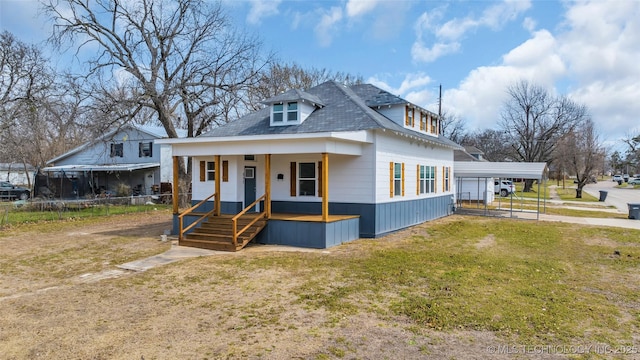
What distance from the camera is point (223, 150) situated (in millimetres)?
13453

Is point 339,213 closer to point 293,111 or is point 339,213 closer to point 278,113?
point 293,111

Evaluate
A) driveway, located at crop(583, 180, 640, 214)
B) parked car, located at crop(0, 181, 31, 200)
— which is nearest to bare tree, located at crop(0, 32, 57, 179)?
parked car, located at crop(0, 181, 31, 200)

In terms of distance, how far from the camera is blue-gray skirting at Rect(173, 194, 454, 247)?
12312mm

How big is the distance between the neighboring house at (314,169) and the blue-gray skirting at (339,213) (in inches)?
1.2

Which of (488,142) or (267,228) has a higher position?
(488,142)

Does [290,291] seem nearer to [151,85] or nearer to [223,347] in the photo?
[223,347]

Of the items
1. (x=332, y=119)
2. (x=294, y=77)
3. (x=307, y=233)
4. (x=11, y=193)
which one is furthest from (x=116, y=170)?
(x=307, y=233)

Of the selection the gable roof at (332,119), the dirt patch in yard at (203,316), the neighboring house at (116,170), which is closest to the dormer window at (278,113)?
the gable roof at (332,119)

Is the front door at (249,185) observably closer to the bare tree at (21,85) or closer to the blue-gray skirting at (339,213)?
the blue-gray skirting at (339,213)

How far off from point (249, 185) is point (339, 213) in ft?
11.7

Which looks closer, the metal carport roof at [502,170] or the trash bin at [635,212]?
the trash bin at [635,212]

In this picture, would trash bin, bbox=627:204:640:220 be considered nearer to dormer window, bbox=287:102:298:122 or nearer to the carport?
the carport

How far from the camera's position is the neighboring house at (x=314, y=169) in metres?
12.4

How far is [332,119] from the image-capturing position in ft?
49.3
